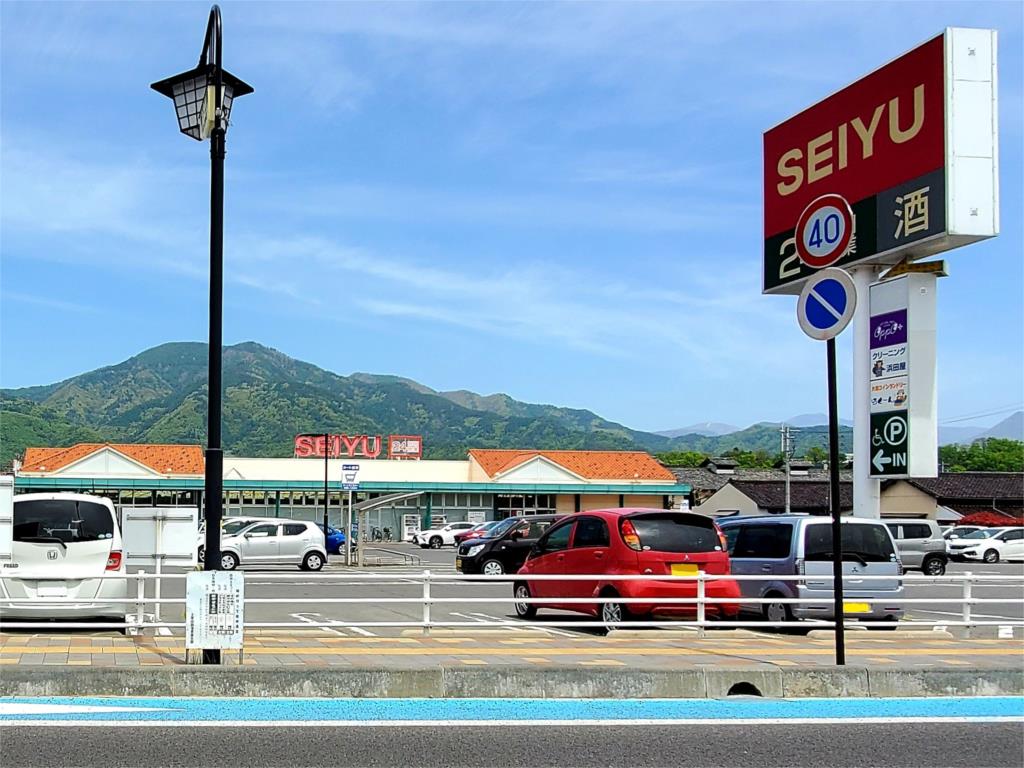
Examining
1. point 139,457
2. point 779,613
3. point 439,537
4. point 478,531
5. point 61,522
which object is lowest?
point 439,537

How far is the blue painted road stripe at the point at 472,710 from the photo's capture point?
27.5 feet

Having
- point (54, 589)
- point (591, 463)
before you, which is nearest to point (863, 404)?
point (54, 589)

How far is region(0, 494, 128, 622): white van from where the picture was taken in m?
13.8

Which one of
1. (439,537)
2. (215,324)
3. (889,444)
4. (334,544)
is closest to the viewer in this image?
(215,324)

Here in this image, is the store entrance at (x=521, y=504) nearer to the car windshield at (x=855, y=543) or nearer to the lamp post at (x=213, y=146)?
the car windshield at (x=855, y=543)

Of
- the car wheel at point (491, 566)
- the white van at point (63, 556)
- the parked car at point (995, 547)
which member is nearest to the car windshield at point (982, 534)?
the parked car at point (995, 547)

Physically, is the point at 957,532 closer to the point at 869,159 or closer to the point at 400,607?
the point at 869,159

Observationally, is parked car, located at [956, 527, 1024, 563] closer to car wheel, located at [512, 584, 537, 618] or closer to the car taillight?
car wheel, located at [512, 584, 537, 618]

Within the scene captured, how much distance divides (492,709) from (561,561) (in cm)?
669

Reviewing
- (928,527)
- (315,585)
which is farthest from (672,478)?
(315,585)

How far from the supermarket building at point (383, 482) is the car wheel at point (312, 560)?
29.1 m

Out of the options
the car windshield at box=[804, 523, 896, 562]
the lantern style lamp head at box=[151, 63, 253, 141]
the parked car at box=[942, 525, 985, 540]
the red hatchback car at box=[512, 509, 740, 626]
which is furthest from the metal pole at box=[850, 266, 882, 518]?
the parked car at box=[942, 525, 985, 540]

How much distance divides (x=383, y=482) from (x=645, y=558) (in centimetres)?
5237

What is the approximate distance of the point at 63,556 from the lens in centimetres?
1398
